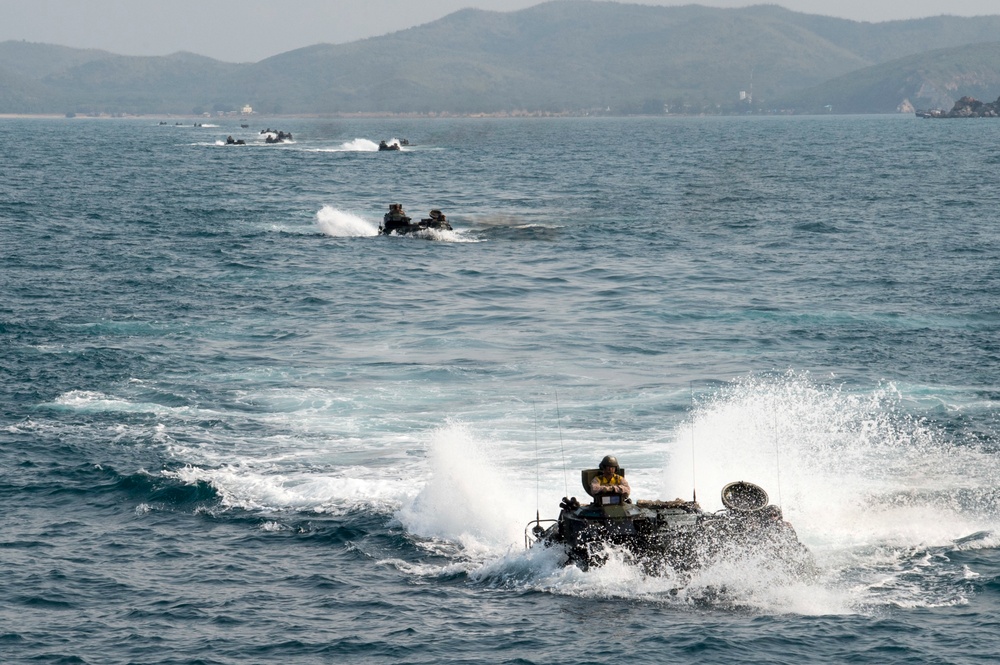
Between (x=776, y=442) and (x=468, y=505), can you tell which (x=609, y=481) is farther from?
(x=776, y=442)

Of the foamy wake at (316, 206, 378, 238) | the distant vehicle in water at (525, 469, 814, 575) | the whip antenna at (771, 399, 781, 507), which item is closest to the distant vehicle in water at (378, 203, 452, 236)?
the foamy wake at (316, 206, 378, 238)

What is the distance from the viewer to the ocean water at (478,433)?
25.1 meters

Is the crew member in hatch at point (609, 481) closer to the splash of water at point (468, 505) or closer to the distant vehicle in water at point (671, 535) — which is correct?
the distant vehicle in water at point (671, 535)

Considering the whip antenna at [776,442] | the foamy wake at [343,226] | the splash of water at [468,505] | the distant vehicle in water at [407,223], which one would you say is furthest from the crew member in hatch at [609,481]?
the foamy wake at [343,226]

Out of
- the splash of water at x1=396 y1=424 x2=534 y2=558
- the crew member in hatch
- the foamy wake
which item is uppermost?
the foamy wake

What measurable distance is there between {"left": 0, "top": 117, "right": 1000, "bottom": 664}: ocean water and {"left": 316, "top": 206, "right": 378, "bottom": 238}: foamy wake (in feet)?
0.81

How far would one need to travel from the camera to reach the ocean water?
25094 millimetres

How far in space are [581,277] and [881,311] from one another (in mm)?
15020

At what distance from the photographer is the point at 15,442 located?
3641 centimetres

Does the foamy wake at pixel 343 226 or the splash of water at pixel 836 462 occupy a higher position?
the foamy wake at pixel 343 226

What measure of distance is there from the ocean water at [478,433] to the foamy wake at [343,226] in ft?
0.81

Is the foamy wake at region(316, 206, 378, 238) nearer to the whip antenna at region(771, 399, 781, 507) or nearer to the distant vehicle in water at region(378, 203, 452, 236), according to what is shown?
the distant vehicle in water at region(378, 203, 452, 236)

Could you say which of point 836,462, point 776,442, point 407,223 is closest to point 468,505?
point 776,442

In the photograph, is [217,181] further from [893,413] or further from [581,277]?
[893,413]
